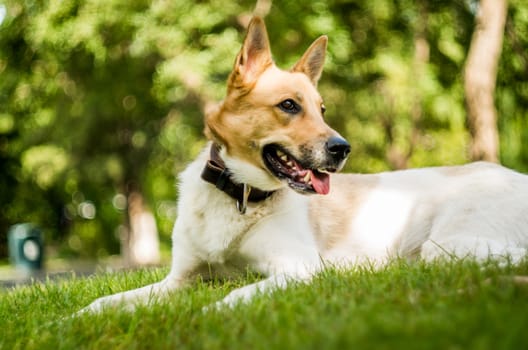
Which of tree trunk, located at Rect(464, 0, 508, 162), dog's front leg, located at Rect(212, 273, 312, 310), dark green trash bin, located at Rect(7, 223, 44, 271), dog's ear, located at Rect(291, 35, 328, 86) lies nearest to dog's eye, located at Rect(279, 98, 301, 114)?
dog's ear, located at Rect(291, 35, 328, 86)

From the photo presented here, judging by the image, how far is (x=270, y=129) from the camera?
4199 millimetres

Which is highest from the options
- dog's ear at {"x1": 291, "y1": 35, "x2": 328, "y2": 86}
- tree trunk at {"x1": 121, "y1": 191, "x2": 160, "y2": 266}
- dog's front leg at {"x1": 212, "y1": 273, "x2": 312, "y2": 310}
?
dog's ear at {"x1": 291, "y1": 35, "x2": 328, "y2": 86}

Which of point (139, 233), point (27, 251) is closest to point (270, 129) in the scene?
point (139, 233)

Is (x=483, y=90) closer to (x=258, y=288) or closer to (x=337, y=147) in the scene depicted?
(x=337, y=147)

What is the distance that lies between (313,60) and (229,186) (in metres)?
1.38

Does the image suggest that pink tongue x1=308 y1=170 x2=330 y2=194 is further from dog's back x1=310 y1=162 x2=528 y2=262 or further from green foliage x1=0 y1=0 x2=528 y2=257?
green foliage x1=0 y1=0 x2=528 y2=257

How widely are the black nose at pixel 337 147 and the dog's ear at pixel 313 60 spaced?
1.03 meters

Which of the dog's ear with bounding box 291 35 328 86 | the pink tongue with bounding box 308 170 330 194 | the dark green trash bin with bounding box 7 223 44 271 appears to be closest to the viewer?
the pink tongue with bounding box 308 170 330 194

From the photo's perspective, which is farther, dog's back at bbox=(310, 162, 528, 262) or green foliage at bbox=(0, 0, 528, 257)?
green foliage at bbox=(0, 0, 528, 257)

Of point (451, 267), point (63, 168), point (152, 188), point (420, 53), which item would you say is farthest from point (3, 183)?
point (451, 267)

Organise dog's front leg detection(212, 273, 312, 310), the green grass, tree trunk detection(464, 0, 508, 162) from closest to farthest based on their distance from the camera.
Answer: the green grass → dog's front leg detection(212, 273, 312, 310) → tree trunk detection(464, 0, 508, 162)

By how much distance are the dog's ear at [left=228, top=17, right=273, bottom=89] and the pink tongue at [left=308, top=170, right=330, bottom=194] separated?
82 cm

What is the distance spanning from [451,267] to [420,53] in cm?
1164

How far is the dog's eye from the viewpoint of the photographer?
4.25 metres
